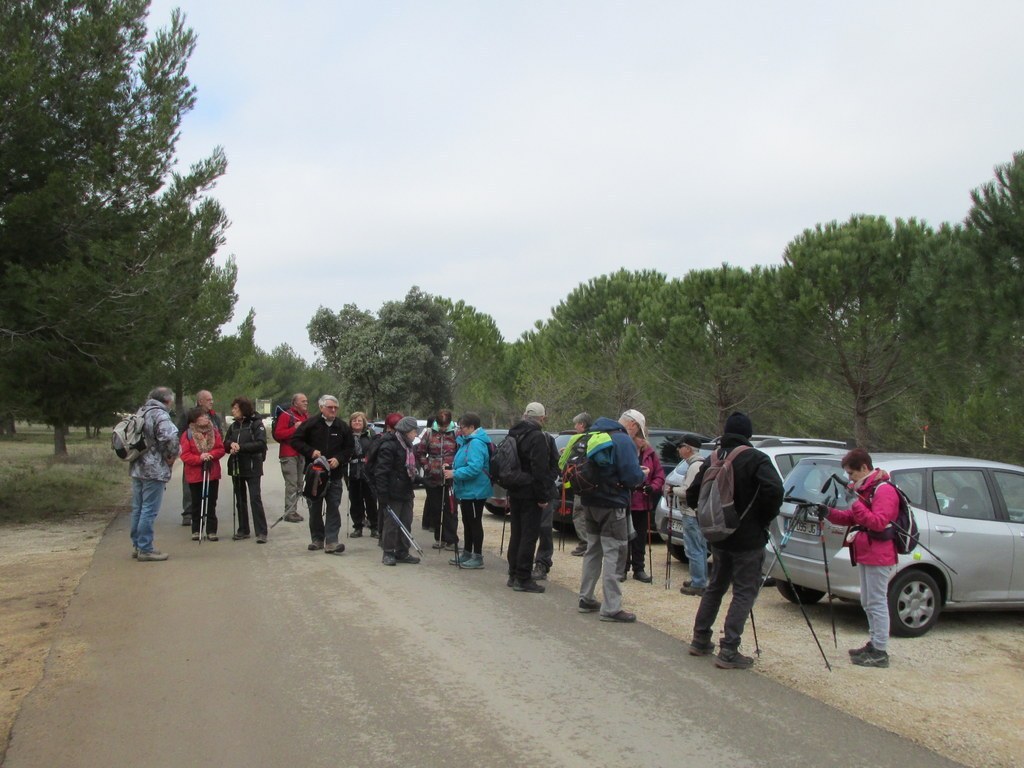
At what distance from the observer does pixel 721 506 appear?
642 cm

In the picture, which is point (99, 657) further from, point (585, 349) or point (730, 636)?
point (585, 349)

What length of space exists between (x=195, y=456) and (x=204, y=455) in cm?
16

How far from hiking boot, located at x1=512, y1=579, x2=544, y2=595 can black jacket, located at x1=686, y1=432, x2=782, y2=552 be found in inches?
117

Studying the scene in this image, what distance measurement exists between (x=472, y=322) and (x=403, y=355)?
7.48 m

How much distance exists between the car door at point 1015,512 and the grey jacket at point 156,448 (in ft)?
28.8

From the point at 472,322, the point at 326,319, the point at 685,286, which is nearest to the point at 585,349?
the point at 685,286

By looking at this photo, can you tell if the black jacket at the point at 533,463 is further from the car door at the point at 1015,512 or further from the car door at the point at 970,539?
the car door at the point at 1015,512

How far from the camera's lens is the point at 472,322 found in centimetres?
5544

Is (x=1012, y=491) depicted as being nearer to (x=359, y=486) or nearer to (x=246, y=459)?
(x=359, y=486)

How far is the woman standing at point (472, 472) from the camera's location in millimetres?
10062

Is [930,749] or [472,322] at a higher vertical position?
[472,322]

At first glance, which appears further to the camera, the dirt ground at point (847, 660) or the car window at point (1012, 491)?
the car window at point (1012, 491)

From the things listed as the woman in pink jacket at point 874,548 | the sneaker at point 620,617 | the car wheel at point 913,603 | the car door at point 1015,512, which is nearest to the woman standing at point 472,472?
the sneaker at point 620,617

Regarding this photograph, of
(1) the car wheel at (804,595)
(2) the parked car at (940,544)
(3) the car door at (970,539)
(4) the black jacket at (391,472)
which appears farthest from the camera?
(4) the black jacket at (391,472)
